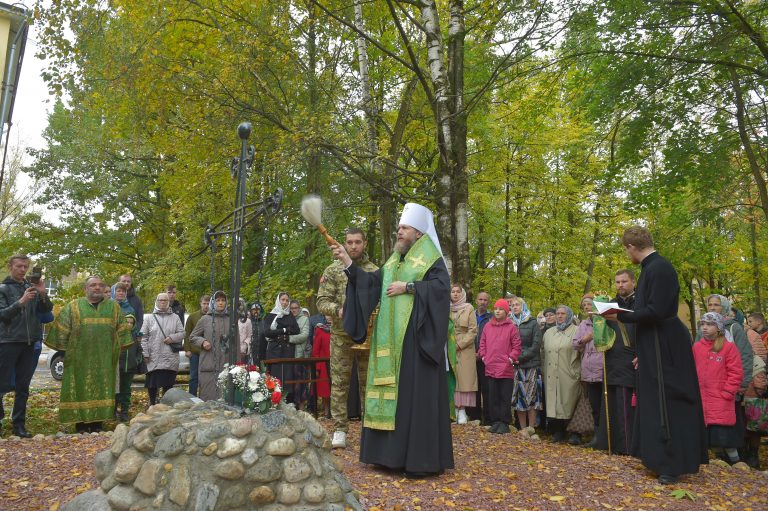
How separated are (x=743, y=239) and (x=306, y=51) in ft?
50.3

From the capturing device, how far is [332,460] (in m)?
4.73

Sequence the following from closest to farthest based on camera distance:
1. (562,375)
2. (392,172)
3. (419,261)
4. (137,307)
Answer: (419,261) < (562,375) < (137,307) < (392,172)

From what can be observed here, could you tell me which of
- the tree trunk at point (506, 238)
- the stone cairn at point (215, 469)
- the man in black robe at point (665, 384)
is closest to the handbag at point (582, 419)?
the man in black robe at point (665, 384)

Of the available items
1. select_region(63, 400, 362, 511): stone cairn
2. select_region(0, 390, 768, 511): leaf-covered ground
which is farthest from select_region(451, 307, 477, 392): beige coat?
select_region(63, 400, 362, 511): stone cairn

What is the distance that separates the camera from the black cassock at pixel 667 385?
550 centimetres

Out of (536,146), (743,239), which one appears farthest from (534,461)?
(743,239)

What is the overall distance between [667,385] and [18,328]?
266 inches

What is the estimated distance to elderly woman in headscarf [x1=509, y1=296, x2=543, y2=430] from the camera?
866 centimetres

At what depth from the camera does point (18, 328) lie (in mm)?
7324

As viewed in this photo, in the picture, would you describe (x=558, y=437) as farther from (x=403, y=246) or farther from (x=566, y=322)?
(x=403, y=246)

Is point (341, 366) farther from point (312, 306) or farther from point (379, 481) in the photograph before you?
point (312, 306)

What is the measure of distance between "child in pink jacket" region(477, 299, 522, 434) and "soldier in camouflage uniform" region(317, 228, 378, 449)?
2394mm

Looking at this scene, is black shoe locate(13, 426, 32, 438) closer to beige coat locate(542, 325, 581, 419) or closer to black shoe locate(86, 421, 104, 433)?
black shoe locate(86, 421, 104, 433)

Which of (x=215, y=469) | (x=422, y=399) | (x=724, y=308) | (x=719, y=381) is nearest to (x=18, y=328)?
(x=215, y=469)
